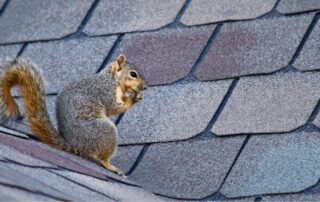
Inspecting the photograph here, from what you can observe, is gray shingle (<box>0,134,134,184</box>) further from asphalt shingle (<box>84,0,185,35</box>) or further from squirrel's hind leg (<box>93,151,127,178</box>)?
asphalt shingle (<box>84,0,185,35</box>)

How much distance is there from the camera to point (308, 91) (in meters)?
3.82

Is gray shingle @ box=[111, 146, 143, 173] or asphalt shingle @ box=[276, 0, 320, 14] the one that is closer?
gray shingle @ box=[111, 146, 143, 173]

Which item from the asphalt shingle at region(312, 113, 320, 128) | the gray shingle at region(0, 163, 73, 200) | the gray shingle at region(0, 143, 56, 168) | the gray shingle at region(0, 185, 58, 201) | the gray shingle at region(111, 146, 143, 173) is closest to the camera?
the gray shingle at region(0, 185, 58, 201)

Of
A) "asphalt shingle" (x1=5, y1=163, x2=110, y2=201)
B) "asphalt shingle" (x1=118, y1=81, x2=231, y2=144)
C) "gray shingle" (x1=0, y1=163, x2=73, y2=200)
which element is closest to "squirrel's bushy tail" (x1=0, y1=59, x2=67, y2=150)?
"asphalt shingle" (x1=118, y1=81, x2=231, y2=144)

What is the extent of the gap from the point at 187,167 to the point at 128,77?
0.57 metres

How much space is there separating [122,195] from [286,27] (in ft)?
3.21

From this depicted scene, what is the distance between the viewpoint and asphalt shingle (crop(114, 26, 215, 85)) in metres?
4.09

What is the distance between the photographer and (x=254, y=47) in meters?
4.02

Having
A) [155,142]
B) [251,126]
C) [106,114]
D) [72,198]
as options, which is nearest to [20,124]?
[106,114]

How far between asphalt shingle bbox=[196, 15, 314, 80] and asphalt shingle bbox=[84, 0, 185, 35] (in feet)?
0.82

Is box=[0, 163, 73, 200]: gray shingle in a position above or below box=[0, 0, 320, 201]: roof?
below

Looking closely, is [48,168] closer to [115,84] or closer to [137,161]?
[137,161]

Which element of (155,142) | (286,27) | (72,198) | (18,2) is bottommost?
(72,198)

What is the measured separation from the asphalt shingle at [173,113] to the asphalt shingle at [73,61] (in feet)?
1.00
